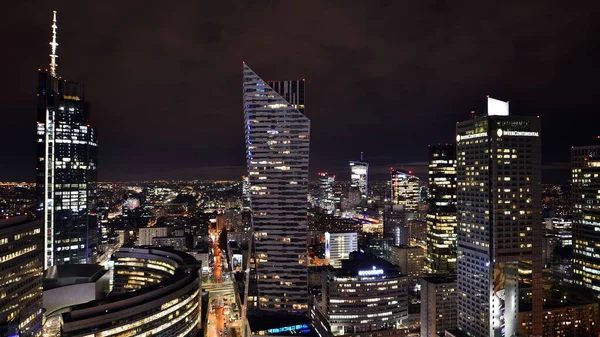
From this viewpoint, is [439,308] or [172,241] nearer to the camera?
[439,308]

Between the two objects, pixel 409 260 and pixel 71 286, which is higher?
pixel 71 286

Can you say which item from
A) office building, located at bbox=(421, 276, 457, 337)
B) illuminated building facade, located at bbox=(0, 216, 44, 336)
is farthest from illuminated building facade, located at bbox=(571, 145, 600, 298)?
illuminated building facade, located at bbox=(0, 216, 44, 336)

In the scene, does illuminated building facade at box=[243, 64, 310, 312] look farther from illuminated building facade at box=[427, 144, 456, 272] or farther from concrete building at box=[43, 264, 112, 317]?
illuminated building facade at box=[427, 144, 456, 272]

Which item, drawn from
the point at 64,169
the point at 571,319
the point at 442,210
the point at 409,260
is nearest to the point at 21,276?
the point at 64,169

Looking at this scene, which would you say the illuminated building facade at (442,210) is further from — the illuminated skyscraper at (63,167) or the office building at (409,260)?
the illuminated skyscraper at (63,167)

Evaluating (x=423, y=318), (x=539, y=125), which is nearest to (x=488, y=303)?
(x=423, y=318)

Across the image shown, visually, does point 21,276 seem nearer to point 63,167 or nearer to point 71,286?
point 71,286

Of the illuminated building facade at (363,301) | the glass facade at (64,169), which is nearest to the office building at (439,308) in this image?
the illuminated building facade at (363,301)
